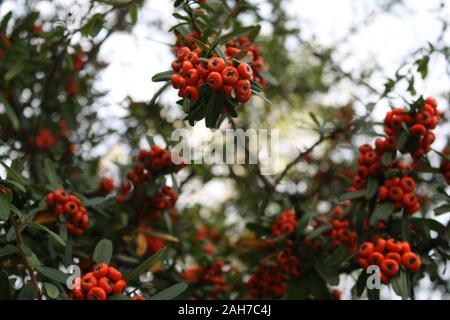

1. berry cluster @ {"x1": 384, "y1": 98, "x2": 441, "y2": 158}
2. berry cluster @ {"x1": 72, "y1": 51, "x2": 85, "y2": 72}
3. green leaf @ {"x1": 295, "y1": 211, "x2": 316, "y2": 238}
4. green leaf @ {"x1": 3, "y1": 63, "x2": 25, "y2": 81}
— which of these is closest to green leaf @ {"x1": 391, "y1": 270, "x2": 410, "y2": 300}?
berry cluster @ {"x1": 384, "y1": 98, "x2": 441, "y2": 158}

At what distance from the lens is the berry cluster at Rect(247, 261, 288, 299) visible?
14.4 feet

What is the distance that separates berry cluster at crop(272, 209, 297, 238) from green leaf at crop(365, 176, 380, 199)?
2.34 feet

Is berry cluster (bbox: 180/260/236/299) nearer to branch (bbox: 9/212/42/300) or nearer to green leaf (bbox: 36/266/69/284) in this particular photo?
green leaf (bbox: 36/266/69/284)

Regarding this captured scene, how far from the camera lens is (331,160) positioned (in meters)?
6.62

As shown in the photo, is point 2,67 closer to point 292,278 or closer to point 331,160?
point 292,278

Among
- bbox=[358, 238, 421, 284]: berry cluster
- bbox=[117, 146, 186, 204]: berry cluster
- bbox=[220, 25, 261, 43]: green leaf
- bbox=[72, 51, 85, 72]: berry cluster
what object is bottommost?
bbox=[358, 238, 421, 284]: berry cluster

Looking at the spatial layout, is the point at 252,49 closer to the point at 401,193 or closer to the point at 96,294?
the point at 401,193

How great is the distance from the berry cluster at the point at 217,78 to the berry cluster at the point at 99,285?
3.38 feet

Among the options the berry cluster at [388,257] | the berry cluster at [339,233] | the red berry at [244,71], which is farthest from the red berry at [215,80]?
the berry cluster at [339,233]

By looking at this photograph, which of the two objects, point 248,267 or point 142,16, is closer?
point 248,267

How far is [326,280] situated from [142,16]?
116 inches
